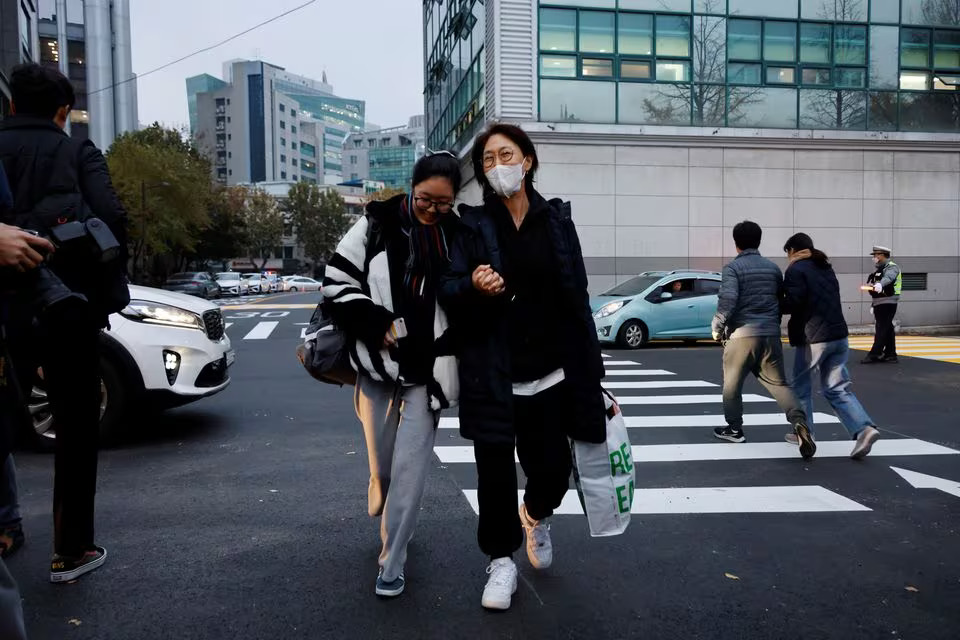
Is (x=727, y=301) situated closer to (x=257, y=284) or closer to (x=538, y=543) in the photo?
(x=538, y=543)

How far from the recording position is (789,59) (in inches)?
809

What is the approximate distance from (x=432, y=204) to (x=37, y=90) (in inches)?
70.9

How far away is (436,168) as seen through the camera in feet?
10.3

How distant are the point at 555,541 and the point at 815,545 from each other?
1.35 meters

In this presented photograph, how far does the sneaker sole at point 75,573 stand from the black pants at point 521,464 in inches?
70.4

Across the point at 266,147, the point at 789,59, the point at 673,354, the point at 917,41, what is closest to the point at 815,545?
the point at 673,354

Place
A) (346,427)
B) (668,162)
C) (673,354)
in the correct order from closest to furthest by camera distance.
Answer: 1. (346,427)
2. (673,354)
3. (668,162)

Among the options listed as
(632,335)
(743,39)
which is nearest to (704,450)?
(632,335)

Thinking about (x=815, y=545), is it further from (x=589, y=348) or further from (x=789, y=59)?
(x=789, y=59)

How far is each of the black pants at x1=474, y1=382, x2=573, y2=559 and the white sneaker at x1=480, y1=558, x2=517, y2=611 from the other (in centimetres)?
5

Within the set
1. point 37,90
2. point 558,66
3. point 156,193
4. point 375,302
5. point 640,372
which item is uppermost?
point 558,66

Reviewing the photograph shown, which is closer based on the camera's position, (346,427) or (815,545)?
(815,545)

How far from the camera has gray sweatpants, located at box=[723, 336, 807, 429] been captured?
6027 millimetres

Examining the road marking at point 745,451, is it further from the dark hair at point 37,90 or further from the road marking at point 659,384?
the dark hair at point 37,90
